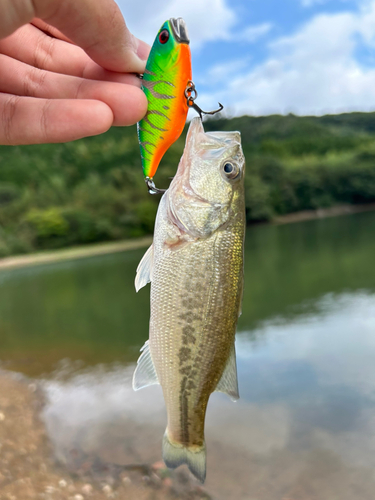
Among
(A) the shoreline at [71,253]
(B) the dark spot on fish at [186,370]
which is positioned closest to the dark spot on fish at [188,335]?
(B) the dark spot on fish at [186,370]

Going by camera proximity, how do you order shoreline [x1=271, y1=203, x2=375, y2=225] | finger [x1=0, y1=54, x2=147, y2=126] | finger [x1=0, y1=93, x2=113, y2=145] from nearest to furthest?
finger [x1=0, y1=93, x2=113, y2=145] → finger [x1=0, y1=54, x2=147, y2=126] → shoreline [x1=271, y1=203, x2=375, y2=225]

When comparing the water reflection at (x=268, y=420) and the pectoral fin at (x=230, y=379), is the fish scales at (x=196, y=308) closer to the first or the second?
the pectoral fin at (x=230, y=379)

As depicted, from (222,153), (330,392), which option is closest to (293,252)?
(330,392)

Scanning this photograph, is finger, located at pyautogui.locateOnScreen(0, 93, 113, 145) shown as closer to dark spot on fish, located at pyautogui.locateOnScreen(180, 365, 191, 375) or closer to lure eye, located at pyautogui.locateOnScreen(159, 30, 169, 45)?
lure eye, located at pyautogui.locateOnScreen(159, 30, 169, 45)

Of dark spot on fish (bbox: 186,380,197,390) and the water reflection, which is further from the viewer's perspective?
the water reflection

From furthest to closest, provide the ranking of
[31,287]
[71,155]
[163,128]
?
[71,155], [31,287], [163,128]

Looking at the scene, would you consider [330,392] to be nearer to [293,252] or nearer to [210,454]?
[210,454]

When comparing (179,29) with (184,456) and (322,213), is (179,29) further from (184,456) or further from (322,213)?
(322,213)

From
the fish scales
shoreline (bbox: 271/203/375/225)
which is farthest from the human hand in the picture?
shoreline (bbox: 271/203/375/225)
